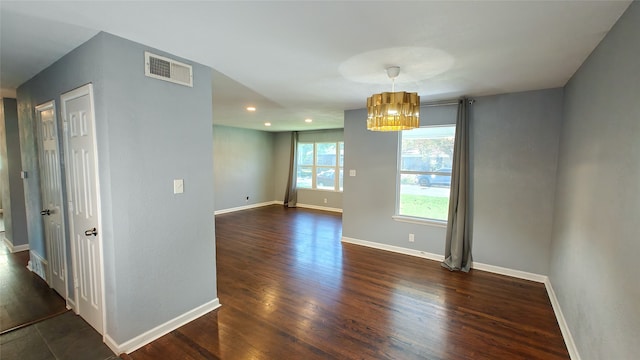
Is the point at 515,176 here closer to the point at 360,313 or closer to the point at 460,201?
the point at 460,201

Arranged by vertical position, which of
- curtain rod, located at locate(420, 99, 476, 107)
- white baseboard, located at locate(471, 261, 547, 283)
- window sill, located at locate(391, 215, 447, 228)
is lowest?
white baseboard, located at locate(471, 261, 547, 283)

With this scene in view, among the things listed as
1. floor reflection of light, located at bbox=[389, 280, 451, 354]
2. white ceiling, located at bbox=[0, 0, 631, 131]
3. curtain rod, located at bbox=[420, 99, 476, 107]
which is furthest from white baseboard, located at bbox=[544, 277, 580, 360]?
curtain rod, located at bbox=[420, 99, 476, 107]

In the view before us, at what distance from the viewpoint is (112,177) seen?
2.00m

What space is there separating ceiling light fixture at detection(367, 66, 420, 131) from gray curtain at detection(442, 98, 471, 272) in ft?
5.33

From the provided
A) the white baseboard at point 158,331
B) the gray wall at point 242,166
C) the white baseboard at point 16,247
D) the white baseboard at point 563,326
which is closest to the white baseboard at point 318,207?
the gray wall at point 242,166

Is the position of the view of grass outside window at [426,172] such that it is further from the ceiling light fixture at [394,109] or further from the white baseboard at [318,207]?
the white baseboard at [318,207]

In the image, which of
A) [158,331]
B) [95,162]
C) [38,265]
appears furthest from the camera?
[38,265]

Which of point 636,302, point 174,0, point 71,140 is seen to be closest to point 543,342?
point 636,302

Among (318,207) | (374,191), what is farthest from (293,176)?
(374,191)

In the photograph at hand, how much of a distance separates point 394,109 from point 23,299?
4.23 metres

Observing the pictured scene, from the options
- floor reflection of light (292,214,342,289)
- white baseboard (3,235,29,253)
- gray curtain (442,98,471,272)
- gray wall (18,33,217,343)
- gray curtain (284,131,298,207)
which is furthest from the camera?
gray curtain (284,131,298,207)

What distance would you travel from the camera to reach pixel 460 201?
12.5ft

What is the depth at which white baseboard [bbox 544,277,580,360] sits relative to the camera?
2.13 meters

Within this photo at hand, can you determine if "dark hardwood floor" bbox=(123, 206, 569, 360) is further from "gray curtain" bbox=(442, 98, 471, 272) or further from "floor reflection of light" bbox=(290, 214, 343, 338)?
"gray curtain" bbox=(442, 98, 471, 272)
